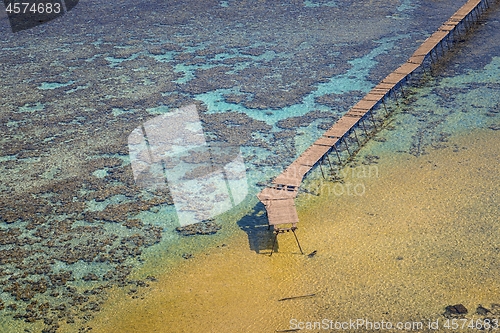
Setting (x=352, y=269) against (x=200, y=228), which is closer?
(x=352, y=269)

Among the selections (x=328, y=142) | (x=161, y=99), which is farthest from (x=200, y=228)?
(x=161, y=99)

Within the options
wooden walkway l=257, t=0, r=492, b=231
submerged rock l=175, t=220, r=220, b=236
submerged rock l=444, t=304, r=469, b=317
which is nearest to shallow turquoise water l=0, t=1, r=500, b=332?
submerged rock l=175, t=220, r=220, b=236

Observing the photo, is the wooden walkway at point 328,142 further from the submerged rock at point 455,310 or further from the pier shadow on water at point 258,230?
the submerged rock at point 455,310

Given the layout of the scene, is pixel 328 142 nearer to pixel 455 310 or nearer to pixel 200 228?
pixel 200 228

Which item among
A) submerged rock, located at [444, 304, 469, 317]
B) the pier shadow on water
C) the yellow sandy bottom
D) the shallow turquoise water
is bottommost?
submerged rock, located at [444, 304, 469, 317]

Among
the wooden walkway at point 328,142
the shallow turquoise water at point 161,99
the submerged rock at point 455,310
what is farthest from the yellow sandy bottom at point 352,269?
the shallow turquoise water at point 161,99

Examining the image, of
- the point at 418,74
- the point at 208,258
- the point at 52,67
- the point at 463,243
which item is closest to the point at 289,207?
the point at 208,258

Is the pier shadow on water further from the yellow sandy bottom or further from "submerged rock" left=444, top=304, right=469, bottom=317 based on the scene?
"submerged rock" left=444, top=304, right=469, bottom=317
